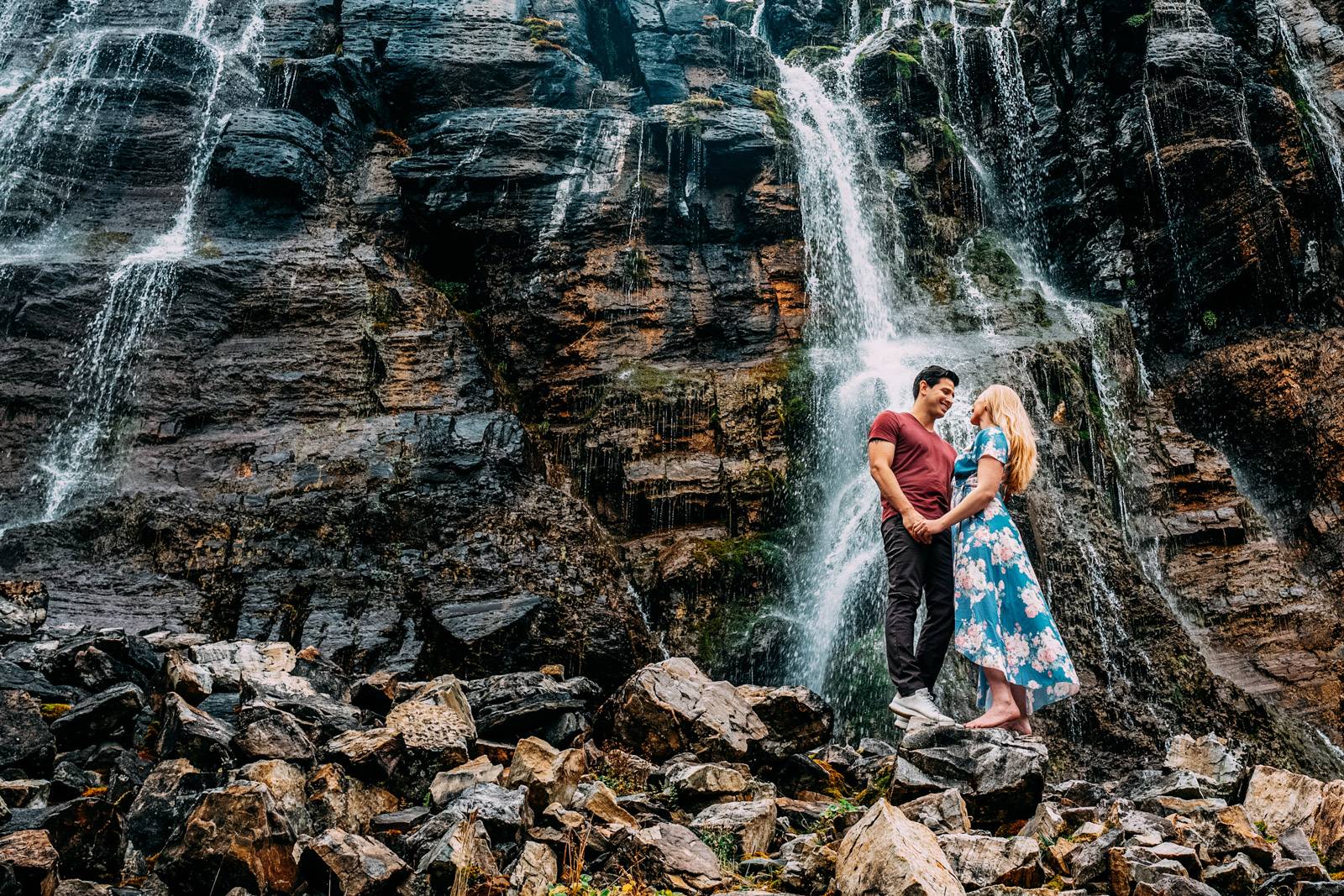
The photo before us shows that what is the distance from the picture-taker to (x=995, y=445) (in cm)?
486

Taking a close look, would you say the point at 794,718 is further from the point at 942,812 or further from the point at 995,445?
the point at 995,445

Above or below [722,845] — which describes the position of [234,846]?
above

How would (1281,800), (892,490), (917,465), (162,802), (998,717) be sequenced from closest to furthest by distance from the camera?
(162,802), (1281,800), (998,717), (892,490), (917,465)

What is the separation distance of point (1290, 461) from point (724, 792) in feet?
42.0

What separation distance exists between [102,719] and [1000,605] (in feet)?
16.2

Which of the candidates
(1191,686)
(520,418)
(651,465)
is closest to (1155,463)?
(1191,686)

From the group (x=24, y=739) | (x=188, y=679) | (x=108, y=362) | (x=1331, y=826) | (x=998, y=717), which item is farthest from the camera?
(x=108, y=362)

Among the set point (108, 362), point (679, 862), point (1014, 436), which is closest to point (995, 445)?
point (1014, 436)

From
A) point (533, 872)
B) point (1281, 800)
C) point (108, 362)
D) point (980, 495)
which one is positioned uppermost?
point (108, 362)

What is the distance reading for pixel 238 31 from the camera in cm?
1864

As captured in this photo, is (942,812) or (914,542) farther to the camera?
(914,542)

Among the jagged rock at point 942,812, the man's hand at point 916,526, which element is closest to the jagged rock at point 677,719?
the jagged rock at point 942,812

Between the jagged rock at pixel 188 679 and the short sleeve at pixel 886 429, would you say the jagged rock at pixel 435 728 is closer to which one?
the jagged rock at pixel 188 679

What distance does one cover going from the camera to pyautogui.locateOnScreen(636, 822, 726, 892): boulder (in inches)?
138
